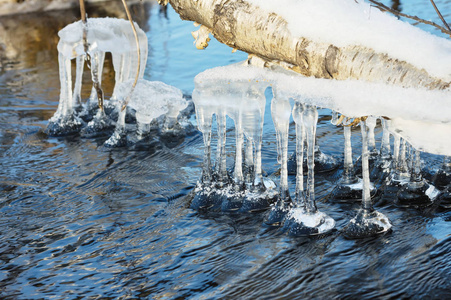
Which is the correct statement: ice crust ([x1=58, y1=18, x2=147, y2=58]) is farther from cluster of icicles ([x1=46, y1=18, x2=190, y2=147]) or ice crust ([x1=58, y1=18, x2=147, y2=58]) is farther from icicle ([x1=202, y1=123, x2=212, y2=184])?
icicle ([x1=202, y1=123, x2=212, y2=184])

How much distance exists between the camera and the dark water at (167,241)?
3.50 m

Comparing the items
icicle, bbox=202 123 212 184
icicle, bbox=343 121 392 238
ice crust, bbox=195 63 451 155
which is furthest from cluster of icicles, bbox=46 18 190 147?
icicle, bbox=343 121 392 238

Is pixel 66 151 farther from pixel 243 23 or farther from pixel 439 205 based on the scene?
pixel 439 205

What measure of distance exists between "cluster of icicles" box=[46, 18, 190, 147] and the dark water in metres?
0.35

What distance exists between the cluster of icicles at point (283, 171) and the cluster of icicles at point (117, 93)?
1.91 meters

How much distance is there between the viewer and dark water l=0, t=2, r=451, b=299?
350cm

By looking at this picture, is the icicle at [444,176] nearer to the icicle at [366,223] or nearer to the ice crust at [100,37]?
the icicle at [366,223]

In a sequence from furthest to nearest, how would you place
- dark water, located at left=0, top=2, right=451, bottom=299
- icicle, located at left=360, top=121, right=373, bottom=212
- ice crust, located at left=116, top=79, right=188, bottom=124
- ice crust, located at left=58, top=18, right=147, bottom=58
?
ice crust, located at left=58, top=18, right=147, bottom=58 < ice crust, located at left=116, top=79, right=188, bottom=124 < icicle, located at left=360, top=121, right=373, bottom=212 < dark water, located at left=0, top=2, right=451, bottom=299

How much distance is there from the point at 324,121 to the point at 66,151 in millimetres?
2849

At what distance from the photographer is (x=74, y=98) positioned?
770cm

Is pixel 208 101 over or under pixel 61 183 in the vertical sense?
over

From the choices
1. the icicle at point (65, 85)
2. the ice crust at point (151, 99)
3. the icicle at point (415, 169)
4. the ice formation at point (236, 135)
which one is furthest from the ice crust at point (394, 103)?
the icicle at point (65, 85)

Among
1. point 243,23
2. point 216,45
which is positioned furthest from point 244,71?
point 216,45

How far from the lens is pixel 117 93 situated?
6531 millimetres
